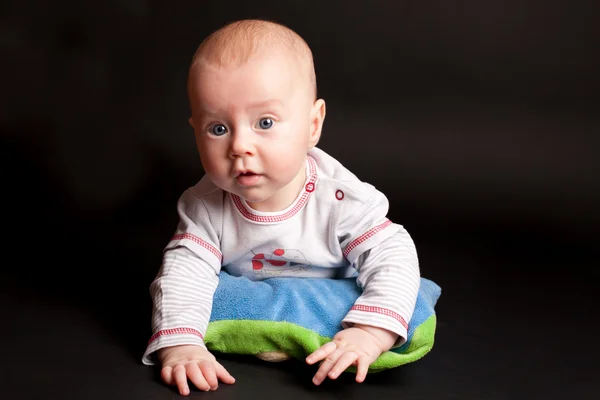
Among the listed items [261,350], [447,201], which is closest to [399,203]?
[447,201]

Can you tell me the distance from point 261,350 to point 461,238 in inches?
38.9

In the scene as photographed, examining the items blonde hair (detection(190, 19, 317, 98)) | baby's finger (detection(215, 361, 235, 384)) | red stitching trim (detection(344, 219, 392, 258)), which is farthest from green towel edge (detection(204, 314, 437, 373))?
A: blonde hair (detection(190, 19, 317, 98))

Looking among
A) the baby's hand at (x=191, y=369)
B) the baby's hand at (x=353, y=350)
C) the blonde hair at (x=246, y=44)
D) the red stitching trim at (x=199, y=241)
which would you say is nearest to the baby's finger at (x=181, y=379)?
the baby's hand at (x=191, y=369)

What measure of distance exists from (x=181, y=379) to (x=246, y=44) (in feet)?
2.34

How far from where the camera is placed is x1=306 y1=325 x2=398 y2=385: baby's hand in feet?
6.37

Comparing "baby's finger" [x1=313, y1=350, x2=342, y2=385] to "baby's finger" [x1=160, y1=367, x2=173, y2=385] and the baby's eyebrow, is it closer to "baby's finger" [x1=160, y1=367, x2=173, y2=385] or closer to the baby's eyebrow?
"baby's finger" [x1=160, y1=367, x2=173, y2=385]

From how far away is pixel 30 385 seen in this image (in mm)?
1972

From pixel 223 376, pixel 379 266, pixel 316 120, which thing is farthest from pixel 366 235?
pixel 223 376

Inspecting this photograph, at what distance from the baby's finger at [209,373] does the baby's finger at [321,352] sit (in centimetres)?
19

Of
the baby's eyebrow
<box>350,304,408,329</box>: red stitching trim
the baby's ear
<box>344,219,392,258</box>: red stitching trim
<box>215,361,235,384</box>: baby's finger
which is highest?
the baby's eyebrow

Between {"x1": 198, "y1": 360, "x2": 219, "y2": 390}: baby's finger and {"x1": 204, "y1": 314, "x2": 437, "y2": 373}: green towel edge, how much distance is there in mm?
135

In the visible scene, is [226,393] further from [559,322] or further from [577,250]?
[577,250]

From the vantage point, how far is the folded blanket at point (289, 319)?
2064mm

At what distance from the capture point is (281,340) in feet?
6.76
